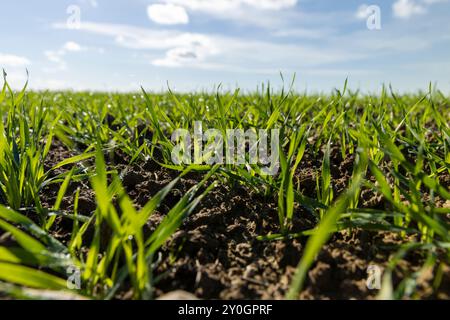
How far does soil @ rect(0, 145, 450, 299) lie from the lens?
807 millimetres

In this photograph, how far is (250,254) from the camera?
94 centimetres

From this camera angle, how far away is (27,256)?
745mm

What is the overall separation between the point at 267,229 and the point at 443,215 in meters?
0.47

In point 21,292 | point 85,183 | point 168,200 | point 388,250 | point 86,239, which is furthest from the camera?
point 85,183

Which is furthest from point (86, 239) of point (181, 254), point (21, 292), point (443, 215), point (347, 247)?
point (443, 215)

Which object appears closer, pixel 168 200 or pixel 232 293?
pixel 232 293

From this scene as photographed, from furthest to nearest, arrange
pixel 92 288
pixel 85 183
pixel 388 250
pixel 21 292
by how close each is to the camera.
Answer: pixel 85 183, pixel 388 250, pixel 92 288, pixel 21 292

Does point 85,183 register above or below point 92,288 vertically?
above
